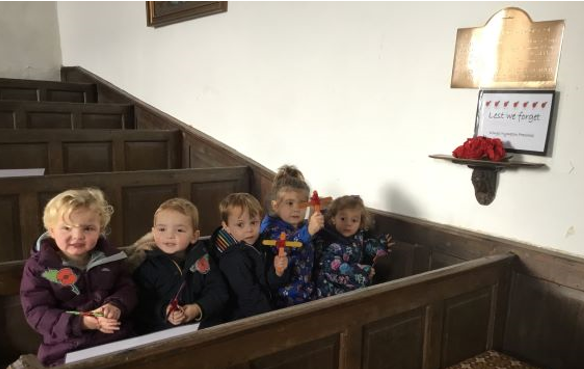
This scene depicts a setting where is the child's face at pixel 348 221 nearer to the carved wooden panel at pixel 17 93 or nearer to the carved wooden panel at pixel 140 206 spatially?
the carved wooden panel at pixel 140 206

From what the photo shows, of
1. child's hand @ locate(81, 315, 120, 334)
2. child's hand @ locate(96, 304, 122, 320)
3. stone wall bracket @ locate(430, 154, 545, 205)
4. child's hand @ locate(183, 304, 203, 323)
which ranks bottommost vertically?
child's hand @ locate(183, 304, 203, 323)

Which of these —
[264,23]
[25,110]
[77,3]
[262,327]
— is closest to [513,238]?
[262,327]

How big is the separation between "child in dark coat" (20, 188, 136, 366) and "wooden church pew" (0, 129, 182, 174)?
1.71m

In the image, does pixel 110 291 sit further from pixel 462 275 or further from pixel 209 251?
pixel 462 275

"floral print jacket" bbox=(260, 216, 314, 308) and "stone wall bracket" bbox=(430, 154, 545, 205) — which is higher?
"stone wall bracket" bbox=(430, 154, 545, 205)

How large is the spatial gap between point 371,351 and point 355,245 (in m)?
0.65

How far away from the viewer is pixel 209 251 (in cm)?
179

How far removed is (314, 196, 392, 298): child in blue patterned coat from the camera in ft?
6.50

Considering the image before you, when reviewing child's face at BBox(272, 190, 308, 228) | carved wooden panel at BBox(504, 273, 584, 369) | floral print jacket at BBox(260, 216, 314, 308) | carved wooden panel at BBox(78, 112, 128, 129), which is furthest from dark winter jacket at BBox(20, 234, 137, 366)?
carved wooden panel at BBox(78, 112, 128, 129)

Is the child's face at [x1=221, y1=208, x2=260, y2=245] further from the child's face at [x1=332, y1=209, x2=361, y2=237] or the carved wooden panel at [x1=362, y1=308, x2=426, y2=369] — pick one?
the carved wooden panel at [x1=362, y1=308, x2=426, y2=369]

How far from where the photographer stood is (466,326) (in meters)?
1.75

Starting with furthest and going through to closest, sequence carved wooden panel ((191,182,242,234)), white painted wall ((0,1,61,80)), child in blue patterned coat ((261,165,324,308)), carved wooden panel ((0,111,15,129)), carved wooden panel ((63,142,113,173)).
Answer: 1. white painted wall ((0,1,61,80))
2. carved wooden panel ((0,111,15,129))
3. carved wooden panel ((63,142,113,173))
4. carved wooden panel ((191,182,242,234))
5. child in blue patterned coat ((261,165,324,308))

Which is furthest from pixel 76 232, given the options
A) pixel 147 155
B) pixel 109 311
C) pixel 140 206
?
pixel 147 155

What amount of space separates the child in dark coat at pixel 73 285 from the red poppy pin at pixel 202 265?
0.22 metres
